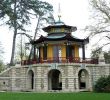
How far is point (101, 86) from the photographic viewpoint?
116 ft

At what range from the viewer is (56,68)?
38.0m

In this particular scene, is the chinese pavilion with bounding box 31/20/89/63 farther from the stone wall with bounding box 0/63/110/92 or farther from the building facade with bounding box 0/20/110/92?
the stone wall with bounding box 0/63/110/92

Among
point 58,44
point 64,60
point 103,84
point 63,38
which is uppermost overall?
point 63,38

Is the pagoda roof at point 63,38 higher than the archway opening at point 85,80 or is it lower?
higher

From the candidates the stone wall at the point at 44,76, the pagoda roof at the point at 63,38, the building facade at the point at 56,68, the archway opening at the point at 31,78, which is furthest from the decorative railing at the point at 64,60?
the pagoda roof at the point at 63,38

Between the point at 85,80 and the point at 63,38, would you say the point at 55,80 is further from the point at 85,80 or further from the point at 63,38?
the point at 63,38

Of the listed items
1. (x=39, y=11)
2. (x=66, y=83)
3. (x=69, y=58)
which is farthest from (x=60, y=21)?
(x=66, y=83)

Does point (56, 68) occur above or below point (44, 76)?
above

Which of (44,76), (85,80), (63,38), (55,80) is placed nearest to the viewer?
(44,76)

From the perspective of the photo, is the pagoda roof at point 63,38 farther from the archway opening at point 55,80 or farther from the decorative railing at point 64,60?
the archway opening at point 55,80

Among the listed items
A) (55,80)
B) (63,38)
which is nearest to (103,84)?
(63,38)

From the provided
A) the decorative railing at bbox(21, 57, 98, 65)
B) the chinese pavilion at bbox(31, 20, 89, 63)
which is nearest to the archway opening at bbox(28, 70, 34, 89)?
the decorative railing at bbox(21, 57, 98, 65)

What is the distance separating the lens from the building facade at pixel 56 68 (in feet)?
123

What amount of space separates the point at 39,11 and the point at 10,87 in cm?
1205
